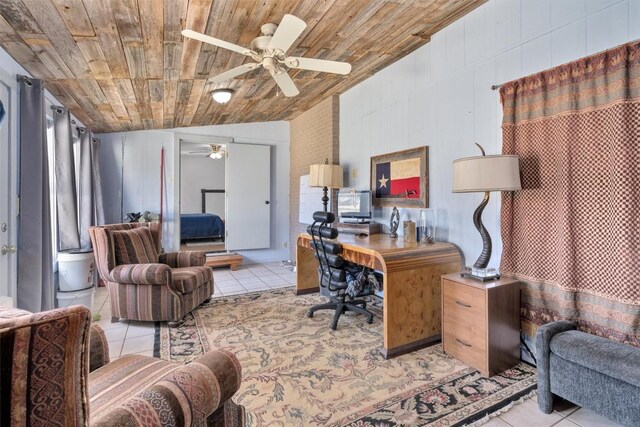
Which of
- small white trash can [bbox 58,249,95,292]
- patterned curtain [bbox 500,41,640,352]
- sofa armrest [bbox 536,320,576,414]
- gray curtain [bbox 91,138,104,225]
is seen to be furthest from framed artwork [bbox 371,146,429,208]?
gray curtain [bbox 91,138,104,225]

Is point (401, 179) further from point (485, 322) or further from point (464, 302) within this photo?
point (485, 322)

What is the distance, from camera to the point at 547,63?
221cm

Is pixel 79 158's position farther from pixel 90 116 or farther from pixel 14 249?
pixel 14 249

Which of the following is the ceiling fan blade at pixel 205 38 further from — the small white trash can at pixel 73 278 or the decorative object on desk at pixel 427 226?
the small white trash can at pixel 73 278

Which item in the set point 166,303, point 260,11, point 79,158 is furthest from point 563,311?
point 79,158

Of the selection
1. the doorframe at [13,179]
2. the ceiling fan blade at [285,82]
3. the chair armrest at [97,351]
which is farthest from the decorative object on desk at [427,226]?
the doorframe at [13,179]

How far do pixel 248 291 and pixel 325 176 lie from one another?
Answer: 173 cm

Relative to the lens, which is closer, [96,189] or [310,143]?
[96,189]

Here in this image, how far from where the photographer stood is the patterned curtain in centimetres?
180

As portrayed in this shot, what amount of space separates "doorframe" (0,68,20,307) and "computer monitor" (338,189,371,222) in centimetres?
305

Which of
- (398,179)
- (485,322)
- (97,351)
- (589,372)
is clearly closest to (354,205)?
(398,179)

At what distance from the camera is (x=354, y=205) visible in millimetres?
Answer: 4020

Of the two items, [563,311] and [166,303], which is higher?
[563,311]

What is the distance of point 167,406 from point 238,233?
16.1 ft
